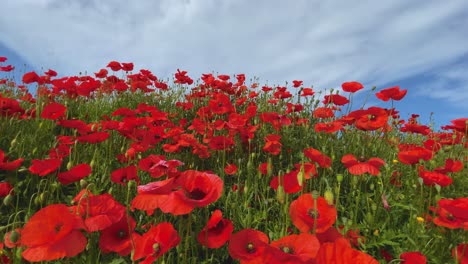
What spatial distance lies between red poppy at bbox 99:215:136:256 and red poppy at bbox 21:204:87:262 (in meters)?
0.26

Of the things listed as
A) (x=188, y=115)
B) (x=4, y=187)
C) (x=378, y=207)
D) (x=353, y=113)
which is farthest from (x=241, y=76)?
(x=4, y=187)

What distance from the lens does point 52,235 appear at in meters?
1.33

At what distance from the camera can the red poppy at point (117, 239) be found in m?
1.62

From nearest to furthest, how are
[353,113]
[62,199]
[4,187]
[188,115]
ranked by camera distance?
1. [4,187]
2. [62,199]
3. [353,113]
4. [188,115]

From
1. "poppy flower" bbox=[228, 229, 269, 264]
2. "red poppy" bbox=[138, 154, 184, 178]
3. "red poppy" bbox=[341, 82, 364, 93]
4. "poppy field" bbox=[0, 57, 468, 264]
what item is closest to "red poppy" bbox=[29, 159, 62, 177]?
"poppy field" bbox=[0, 57, 468, 264]

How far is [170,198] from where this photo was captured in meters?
1.38

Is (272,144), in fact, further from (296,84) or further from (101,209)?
(296,84)

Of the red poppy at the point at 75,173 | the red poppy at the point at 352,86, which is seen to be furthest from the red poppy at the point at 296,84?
the red poppy at the point at 75,173

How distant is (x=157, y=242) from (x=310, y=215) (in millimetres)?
679

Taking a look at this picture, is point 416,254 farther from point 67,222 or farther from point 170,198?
point 67,222

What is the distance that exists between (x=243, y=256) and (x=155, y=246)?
0.37 meters

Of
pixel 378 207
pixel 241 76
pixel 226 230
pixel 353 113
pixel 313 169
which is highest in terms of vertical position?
pixel 241 76

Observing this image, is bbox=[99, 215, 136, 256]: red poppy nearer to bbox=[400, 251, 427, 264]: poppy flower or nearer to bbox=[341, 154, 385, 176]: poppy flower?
bbox=[400, 251, 427, 264]: poppy flower

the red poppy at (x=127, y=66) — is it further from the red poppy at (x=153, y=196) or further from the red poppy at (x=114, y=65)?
the red poppy at (x=153, y=196)
